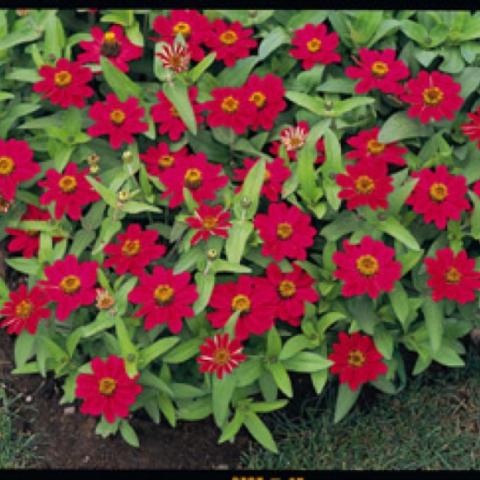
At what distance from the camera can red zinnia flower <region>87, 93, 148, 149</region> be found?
8.32 ft

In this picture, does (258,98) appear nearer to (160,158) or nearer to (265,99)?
(265,99)

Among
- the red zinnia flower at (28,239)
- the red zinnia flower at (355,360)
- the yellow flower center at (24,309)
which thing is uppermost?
the yellow flower center at (24,309)

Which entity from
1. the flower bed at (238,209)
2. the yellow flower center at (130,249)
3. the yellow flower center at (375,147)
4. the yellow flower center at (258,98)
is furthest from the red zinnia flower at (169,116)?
the yellow flower center at (375,147)

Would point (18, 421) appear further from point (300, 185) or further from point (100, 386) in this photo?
point (300, 185)

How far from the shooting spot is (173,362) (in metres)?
2.37

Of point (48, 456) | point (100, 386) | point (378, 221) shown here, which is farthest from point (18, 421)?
point (378, 221)

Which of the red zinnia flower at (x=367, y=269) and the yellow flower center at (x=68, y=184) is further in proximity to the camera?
the yellow flower center at (x=68, y=184)

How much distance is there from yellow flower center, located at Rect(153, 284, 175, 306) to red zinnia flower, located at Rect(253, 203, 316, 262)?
26 cm

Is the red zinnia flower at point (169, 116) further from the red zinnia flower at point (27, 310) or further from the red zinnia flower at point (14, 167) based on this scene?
the red zinnia flower at point (27, 310)

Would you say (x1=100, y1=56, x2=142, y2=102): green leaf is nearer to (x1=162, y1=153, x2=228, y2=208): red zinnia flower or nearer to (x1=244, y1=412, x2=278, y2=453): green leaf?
(x1=162, y1=153, x2=228, y2=208): red zinnia flower

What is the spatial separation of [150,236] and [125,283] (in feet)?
0.44

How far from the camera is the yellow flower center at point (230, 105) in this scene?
8.36 ft

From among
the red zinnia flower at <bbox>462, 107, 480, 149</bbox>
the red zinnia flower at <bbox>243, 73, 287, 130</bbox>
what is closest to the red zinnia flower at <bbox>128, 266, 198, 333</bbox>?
the red zinnia flower at <bbox>243, 73, 287, 130</bbox>

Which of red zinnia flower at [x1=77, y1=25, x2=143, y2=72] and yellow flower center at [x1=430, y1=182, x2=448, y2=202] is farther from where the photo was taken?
red zinnia flower at [x1=77, y1=25, x2=143, y2=72]
